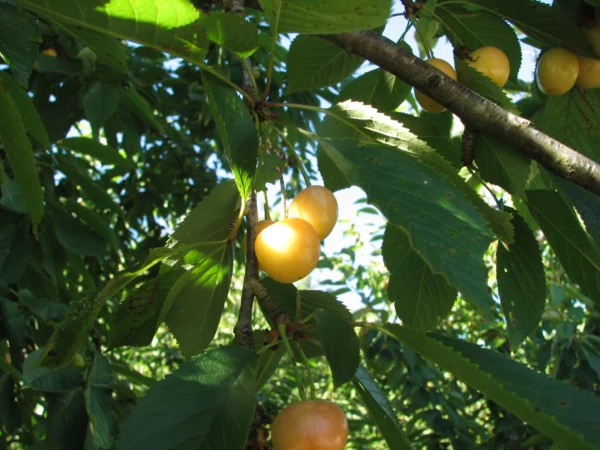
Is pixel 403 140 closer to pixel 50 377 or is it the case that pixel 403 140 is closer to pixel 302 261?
pixel 302 261

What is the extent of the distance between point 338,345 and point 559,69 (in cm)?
69

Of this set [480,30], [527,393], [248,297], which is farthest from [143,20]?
[480,30]

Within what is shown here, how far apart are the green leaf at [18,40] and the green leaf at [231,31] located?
39 centimetres

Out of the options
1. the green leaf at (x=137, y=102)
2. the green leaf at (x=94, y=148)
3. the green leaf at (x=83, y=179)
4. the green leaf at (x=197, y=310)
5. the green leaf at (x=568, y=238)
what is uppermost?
the green leaf at (x=137, y=102)

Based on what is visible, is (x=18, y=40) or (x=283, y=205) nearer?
(x=283, y=205)

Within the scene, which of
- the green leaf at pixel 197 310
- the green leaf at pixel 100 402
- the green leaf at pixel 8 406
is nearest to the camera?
the green leaf at pixel 197 310

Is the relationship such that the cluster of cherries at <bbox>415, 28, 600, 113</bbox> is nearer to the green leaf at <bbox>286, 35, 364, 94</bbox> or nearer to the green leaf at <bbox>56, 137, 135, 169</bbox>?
the green leaf at <bbox>286, 35, 364, 94</bbox>

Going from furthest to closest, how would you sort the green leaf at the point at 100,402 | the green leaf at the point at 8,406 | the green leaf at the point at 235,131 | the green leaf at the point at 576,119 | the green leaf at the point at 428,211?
the green leaf at the point at 8,406 → the green leaf at the point at 100,402 → the green leaf at the point at 576,119 → the green leaf at the point at 235,131 → the green leaf at the point at 428,211

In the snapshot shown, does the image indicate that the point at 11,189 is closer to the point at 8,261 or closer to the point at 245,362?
the point at 8,261

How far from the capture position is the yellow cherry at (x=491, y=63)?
40.6 inches

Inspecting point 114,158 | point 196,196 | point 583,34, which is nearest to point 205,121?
point 196,196

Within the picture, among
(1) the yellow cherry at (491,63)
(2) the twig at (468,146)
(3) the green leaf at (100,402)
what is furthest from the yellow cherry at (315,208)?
(3) the green leaf at (100,402)

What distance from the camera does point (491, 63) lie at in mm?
1032

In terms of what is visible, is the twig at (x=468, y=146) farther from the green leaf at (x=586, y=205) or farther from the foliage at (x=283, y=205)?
the green leaf at (x=586, y=205)
